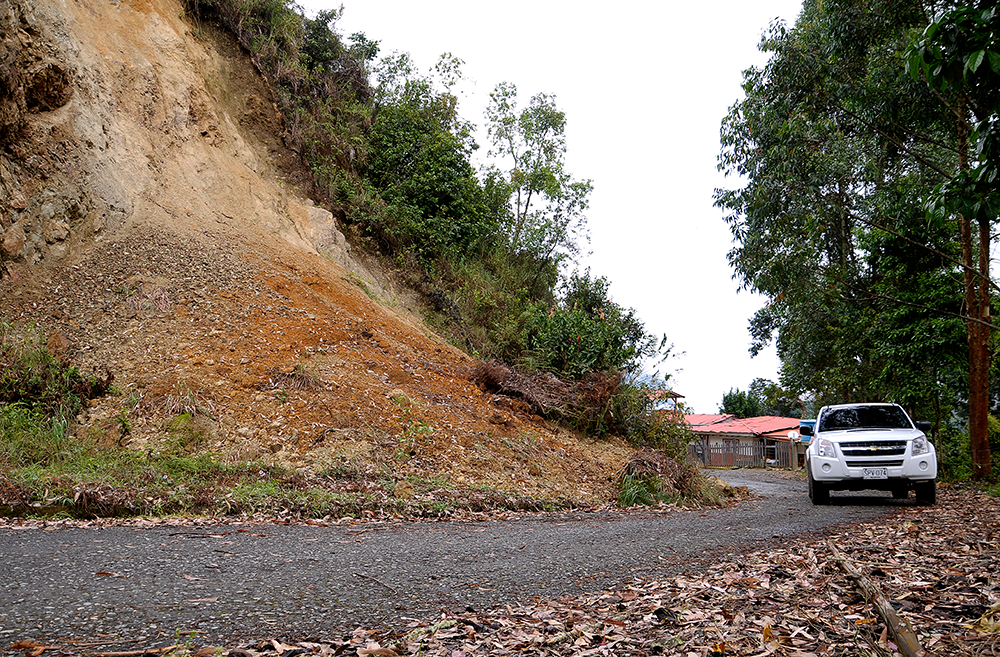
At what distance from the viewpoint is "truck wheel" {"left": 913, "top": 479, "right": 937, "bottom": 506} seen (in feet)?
33.0

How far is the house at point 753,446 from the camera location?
106 ft

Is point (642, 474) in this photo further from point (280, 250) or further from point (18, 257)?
point (18, 257)

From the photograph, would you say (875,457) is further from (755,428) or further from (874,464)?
(755,428)

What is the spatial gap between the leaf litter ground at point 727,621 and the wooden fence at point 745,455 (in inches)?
1203

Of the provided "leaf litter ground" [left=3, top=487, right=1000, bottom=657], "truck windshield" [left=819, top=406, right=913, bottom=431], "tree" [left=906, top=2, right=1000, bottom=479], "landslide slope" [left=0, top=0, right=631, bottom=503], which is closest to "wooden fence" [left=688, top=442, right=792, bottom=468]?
"truck windshield" [left=819, top=406, right=913, bottom=431]

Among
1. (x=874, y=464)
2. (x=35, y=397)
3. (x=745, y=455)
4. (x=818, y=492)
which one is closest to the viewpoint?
(x=35, y=397)

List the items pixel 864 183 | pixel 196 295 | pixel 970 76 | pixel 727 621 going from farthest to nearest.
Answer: pixel 864 183, pixel 196 295, pixel 970 76, pixel 727 621

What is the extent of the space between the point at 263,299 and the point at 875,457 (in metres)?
→ 11.0

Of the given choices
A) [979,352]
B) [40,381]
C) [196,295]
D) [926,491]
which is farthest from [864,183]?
[40,381]

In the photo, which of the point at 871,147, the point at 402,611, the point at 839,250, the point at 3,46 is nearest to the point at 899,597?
the point at 402,611

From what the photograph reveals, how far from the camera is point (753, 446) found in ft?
113

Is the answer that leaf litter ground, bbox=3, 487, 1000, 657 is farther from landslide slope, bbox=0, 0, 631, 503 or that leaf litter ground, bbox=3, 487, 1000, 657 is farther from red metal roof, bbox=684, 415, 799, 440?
red metal roof, bbox=684, 415, 799, 440

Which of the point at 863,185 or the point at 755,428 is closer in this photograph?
the point at 863,185

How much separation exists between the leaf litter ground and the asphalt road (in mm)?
185
